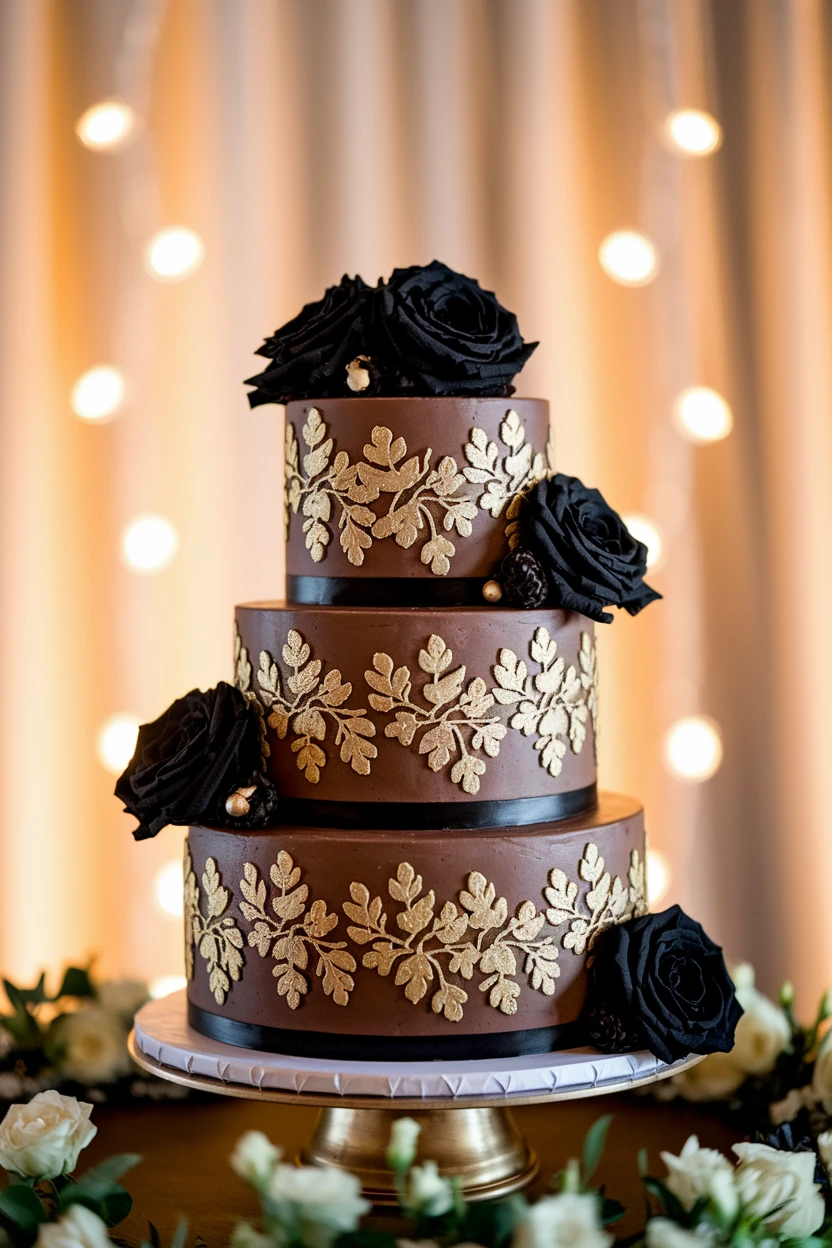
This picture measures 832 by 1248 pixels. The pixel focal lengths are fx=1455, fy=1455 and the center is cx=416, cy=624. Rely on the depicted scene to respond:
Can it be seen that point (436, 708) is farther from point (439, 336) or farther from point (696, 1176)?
point (696, 1176)

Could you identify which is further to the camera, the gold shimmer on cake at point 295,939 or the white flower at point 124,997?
the white flower at point 124,997

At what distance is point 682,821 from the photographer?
2.46m

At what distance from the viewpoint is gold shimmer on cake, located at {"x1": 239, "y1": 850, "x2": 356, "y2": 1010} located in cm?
138

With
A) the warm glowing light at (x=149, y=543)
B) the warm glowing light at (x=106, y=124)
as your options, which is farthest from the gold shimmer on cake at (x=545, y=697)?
the warm glowing light at (x=106, y=124)

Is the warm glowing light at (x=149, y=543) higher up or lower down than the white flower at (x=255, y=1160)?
higher up

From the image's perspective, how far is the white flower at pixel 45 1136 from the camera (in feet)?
4.37

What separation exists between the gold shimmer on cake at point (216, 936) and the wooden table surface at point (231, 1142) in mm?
206

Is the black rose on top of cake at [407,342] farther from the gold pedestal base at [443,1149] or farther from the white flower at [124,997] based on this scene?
the white flower at [124,997]

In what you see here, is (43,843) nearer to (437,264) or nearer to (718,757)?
(718,757)

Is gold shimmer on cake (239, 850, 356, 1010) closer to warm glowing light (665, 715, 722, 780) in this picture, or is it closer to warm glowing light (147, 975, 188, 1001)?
warm glowing light (147, 975, 188, 1001)

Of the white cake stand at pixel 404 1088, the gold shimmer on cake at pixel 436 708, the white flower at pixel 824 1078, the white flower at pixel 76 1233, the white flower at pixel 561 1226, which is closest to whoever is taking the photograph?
the white flower at pixel 561 1226

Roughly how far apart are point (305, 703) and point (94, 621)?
3.69 ft

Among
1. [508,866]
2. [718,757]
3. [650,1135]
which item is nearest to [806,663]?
[718,757]

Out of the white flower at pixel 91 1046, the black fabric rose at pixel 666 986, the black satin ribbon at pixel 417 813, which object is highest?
the black satin ribbon at pixel 417 813
